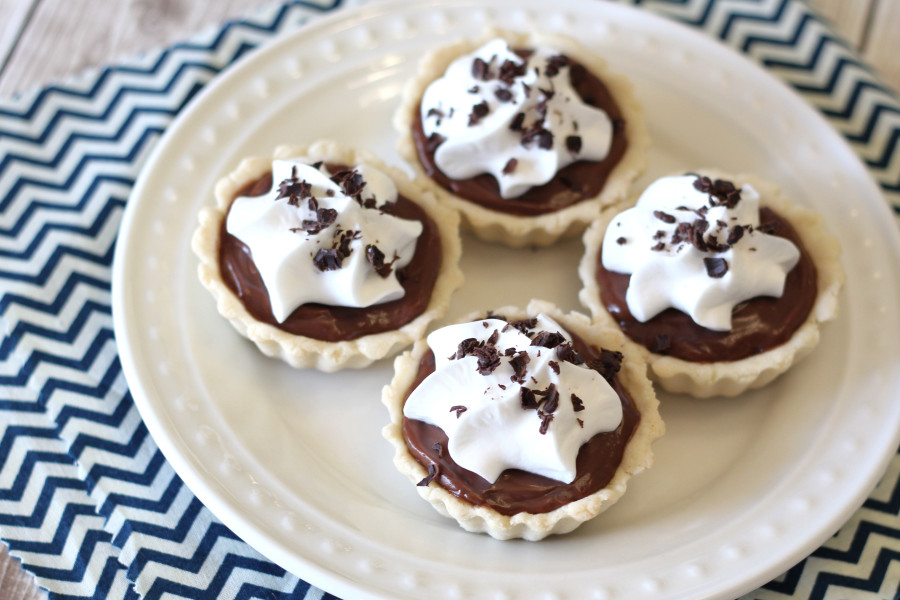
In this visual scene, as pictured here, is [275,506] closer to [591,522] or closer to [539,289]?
[591,522]

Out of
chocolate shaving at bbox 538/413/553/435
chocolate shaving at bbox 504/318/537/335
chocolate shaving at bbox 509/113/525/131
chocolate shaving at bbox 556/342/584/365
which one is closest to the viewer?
chocolate shaving at bbox 538/413/553/435

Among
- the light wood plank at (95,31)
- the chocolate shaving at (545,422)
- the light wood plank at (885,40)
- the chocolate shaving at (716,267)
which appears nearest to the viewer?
the chocolate shaving at (545,422)

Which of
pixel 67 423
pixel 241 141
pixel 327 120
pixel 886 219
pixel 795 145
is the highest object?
pixel 795 145

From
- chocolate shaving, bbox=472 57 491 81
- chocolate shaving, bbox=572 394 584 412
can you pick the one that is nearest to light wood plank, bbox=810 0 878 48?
chocolate shaving, bbox=472 57 491 81

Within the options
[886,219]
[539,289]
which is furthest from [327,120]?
[886,219]

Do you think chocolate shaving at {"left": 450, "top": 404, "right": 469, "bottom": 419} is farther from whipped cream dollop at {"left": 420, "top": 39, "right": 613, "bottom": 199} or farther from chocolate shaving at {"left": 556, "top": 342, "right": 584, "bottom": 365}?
whipped cream dollop at {"left": 420, "top": 39, "right": 613, "bottom": 199}

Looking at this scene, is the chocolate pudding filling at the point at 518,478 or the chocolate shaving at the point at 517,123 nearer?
the chocolate pudding filling at the point at 518,478

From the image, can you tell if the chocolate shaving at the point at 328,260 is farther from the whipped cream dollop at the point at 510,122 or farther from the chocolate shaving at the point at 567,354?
the chocolate shaving at the point at 567,354

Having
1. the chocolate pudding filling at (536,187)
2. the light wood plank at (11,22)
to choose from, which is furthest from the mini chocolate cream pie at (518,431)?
the light wood plank at (11,22)
